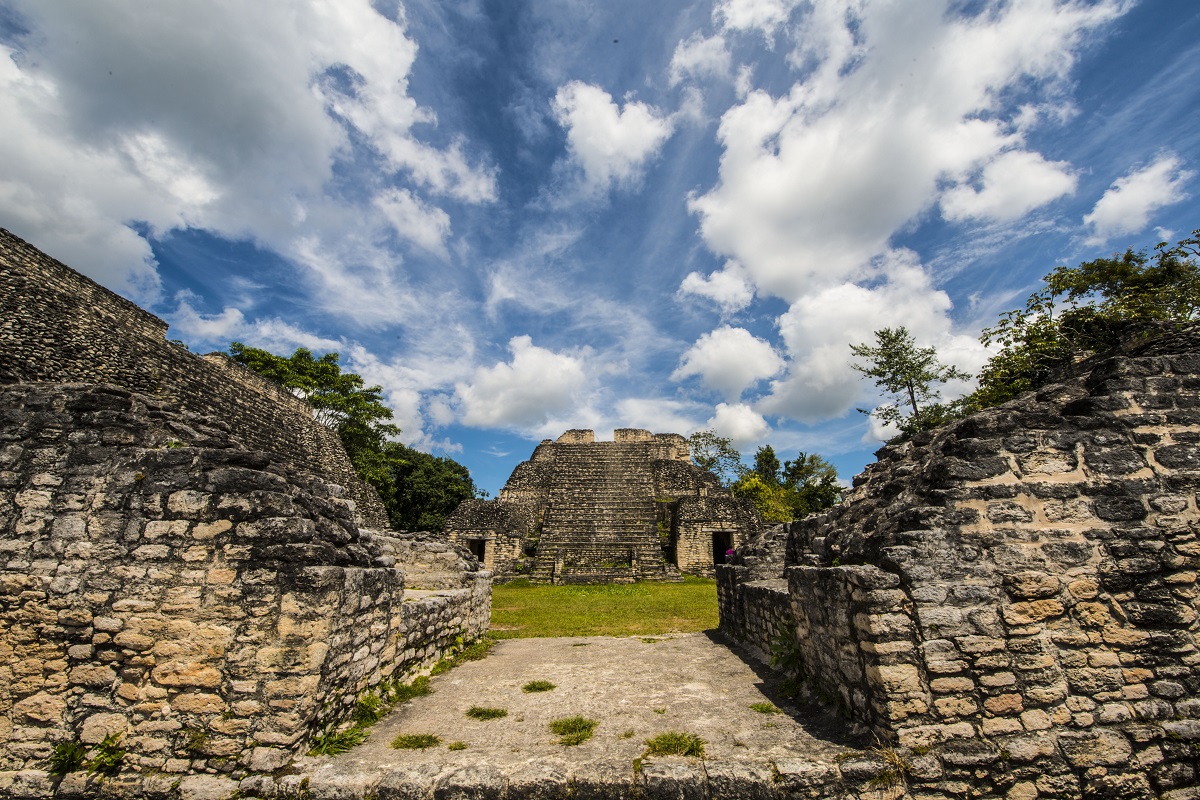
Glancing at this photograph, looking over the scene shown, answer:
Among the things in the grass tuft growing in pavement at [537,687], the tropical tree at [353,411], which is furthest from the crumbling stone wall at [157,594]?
the tropical tree at [353,411]

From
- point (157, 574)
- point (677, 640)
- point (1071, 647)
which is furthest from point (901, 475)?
point (157, 574)

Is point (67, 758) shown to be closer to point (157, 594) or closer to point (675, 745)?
point (157, 594)

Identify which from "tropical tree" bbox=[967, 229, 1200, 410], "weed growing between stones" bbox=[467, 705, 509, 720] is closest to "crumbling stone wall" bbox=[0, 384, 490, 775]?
"weed growing between stones" bbox=[467, 705, 509, 720]

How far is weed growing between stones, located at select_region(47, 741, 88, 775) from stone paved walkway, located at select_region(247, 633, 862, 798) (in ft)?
4.98

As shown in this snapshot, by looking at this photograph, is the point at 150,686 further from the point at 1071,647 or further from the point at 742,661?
the point at 1071,647

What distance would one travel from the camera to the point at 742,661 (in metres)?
6.38

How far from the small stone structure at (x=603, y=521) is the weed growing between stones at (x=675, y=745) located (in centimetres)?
1572

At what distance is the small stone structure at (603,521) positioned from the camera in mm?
20578

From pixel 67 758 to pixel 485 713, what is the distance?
9.26ft

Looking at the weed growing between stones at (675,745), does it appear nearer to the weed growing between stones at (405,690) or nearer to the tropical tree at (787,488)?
the weed growing between stones at (405,690)

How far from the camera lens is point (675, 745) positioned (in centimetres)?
352

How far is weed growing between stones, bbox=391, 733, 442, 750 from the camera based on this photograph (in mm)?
3711

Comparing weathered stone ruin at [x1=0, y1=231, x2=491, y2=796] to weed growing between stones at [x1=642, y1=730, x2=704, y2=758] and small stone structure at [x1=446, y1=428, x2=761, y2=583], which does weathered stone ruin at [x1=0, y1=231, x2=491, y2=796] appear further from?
small stone structure at [x1=446, y1=428, x2=761, y2=583]

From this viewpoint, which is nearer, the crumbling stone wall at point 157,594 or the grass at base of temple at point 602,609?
the crumbling stone wall at point 157,594
